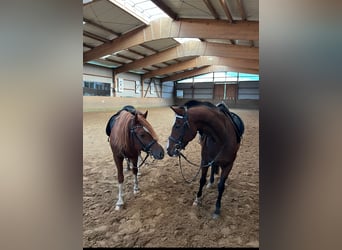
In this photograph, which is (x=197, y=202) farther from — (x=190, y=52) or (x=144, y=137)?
(x=190, y=52)

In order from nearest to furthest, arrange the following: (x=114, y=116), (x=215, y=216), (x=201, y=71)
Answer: (x=215, y=216) → (x=114, y=116) → (x=201, y=71)

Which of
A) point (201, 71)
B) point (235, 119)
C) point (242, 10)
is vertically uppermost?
point (242, 10)

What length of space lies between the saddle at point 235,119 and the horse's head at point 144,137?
0.36m

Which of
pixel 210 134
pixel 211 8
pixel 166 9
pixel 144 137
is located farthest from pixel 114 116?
pixel 211 8

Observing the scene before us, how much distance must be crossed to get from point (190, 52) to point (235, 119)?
1.57ft

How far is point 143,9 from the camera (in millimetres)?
984

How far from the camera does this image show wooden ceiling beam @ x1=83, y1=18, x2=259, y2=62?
3.08 ft

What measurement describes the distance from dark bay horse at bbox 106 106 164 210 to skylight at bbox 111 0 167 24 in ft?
1.55

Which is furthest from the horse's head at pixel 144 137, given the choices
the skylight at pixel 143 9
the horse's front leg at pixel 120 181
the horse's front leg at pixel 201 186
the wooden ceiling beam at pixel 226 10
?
the wooden ceiling beam at pixel 226 10

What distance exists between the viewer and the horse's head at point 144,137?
93cm

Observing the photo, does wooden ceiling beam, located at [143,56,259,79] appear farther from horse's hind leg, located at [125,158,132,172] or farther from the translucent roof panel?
horse's hind leg, located at [125,158,132,172]

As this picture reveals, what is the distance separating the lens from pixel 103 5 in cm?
90

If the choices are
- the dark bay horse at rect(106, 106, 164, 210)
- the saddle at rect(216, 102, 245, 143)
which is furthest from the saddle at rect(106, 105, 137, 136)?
the saddle at rect(216, 102, 245, 143)
